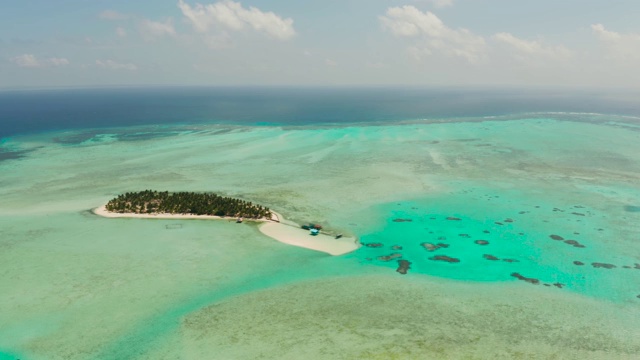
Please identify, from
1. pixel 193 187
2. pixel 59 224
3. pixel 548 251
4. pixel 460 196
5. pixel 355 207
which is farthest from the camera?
pixel 193 187

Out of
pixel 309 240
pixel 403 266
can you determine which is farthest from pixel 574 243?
pixel 309 240

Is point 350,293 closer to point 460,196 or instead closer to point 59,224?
point 460,196

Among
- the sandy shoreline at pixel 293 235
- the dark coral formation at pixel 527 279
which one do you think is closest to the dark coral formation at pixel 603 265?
the dark coral formation at pixel 527 279

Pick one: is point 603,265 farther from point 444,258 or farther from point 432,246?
point 432,246

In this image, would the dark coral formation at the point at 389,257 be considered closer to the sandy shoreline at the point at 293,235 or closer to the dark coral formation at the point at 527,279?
the sandy shoreline at the point at 293,235

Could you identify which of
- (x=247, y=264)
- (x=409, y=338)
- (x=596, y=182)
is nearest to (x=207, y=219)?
(x=247, y=264)

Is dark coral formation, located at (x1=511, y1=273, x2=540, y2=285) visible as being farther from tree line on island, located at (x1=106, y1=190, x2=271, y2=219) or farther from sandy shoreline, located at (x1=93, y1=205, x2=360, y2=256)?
tree line on island, located at (x1=106, y1=190, x2=271, y2=219)

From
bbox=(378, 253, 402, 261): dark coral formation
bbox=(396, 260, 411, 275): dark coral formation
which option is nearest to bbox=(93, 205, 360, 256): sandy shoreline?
bbox=(378, 253, 402, 261): dark coral formation
